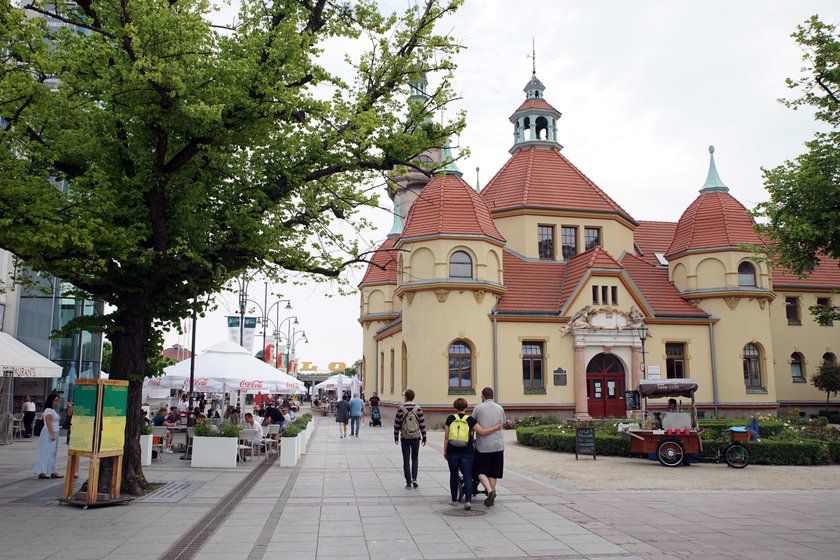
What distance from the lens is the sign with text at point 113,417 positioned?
1163 centimetres

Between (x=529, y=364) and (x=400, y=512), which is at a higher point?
(x=529, y=364)

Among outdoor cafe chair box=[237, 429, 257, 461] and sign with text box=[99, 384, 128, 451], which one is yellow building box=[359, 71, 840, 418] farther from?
sign with text box=[99, 384, 128, 451]

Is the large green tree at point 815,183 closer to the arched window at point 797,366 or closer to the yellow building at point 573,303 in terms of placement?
the yellow building at point 573,303

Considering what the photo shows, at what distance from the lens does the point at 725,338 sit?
1401 inches

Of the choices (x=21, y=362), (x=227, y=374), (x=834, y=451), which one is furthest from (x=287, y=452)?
(x=834, y=451)

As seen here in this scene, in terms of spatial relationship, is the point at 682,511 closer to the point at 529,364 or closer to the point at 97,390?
the point at 97,390

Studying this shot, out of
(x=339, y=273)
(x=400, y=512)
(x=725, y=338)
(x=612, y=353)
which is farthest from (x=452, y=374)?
(x=400, y=512)

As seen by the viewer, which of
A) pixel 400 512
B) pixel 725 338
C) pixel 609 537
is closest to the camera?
pixel 609 537

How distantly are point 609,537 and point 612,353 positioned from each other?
82.9 ft

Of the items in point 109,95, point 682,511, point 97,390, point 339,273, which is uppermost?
point 109,95

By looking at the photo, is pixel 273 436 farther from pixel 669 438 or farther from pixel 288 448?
pixel 669 438

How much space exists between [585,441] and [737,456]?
386 centimetres

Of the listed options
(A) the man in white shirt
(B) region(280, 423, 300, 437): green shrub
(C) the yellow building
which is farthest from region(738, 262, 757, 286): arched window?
(A) the man in white shirt

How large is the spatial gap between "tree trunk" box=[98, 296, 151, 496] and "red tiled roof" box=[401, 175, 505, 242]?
775 inches
